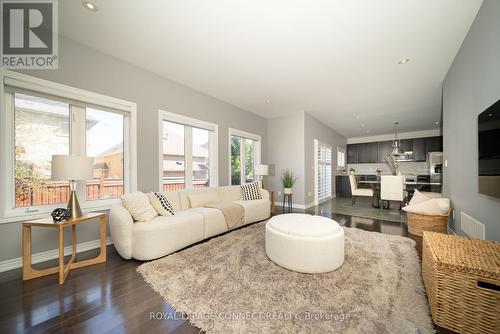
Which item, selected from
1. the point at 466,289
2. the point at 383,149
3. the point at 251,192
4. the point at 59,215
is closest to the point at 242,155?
the point at 251,192

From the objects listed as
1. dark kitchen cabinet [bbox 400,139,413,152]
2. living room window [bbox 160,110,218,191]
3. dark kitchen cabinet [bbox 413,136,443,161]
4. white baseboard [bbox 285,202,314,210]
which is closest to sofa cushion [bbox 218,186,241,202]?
living room window [bbox 160,110,218,191]

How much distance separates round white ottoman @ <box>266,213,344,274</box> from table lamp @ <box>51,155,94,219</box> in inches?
85.1

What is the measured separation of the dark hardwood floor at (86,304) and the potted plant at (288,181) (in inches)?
143

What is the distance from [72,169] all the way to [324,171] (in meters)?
6.40

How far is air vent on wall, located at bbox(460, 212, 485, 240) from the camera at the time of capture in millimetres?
1961

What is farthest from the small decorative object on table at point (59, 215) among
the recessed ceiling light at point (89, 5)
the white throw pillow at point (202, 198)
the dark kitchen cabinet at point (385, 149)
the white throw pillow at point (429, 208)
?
the dark kitchen cabinet at point (385, 149)

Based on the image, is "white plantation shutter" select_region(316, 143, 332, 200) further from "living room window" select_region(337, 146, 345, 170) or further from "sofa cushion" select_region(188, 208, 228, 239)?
"sofa cushion" select_region(188, 208, 228, 239)

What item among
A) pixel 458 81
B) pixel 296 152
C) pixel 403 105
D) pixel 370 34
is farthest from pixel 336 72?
pixel 403 105

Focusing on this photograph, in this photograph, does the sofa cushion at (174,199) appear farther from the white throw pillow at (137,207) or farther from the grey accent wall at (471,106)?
the grey accent wall at (471,106)

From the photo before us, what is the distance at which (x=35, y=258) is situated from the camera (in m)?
2.12

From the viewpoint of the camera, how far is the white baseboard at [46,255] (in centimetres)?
198

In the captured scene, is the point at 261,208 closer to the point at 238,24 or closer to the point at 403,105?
the point at 238,24

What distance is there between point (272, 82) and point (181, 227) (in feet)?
9.48
